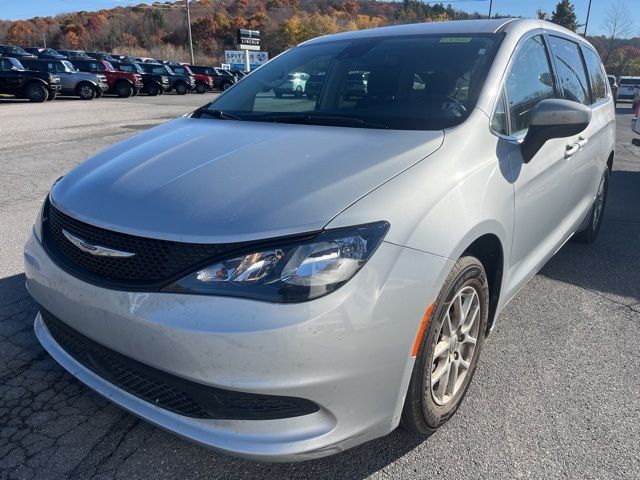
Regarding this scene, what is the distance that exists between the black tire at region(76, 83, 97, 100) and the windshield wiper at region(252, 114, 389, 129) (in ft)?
77.3

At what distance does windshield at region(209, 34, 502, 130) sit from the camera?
2562 mm

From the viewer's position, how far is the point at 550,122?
2.45 m

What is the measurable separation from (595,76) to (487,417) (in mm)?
3387

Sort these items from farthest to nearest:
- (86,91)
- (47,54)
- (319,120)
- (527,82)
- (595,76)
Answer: (47,54) < (86,91) < (595,76) < (527,82) < (319,120)

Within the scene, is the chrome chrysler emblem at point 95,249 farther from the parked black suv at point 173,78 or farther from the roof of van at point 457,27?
the parked black suv at point 173,78

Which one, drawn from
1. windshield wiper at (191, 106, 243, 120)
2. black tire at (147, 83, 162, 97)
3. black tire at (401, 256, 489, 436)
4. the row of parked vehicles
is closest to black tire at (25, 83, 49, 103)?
the row of parked vehicles

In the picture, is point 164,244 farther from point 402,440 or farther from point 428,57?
point 428,57

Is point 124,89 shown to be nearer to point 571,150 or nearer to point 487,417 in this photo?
point 571,150

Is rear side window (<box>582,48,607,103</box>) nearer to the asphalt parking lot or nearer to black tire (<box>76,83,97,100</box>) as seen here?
the asphalt parking lot

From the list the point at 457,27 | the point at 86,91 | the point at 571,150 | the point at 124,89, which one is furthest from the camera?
the point at 124,89

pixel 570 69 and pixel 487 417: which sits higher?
pixel 570 69

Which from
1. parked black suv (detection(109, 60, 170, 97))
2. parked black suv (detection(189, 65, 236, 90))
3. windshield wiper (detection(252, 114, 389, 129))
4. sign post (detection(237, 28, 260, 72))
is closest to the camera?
windshield wiper (detection(252, 114, 389, 129))

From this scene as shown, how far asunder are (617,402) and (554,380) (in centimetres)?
29

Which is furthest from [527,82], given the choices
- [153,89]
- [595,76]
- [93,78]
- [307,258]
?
[153,89]
